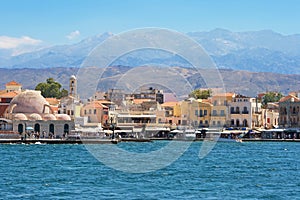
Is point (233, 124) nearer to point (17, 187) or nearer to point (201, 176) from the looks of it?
point (201, 176)

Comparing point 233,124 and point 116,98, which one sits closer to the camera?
point 233,124

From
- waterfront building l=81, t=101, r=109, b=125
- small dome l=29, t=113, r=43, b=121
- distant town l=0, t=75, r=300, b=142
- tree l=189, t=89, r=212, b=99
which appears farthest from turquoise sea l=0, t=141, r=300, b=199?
tree l=189, t=89, r=212, b=99

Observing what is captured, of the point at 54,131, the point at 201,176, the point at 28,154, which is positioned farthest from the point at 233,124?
the point at 201,176

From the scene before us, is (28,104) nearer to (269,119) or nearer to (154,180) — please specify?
(269,119)

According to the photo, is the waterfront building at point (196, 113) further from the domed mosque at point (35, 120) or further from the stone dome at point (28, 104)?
the stone dome at point (28, 104)

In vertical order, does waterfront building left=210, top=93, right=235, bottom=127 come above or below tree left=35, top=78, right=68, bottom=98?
below

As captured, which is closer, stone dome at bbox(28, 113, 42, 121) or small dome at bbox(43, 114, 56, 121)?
stone dome at bbox(28, 113, 42, 121)

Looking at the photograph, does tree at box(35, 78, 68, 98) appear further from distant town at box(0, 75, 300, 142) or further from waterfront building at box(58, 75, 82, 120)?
waterfront building at box(58, 75, 82, 120)

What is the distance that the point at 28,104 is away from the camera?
10262 centimetres

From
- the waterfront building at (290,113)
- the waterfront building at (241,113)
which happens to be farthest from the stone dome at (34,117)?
the waterfront building at (290,113)

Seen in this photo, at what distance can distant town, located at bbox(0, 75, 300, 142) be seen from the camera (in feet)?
328

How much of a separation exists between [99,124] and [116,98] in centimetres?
2947

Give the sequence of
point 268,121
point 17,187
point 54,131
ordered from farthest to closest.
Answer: point 268,121 → point 54,131 → point 17,187

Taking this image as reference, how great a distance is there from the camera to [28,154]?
2594 inches
